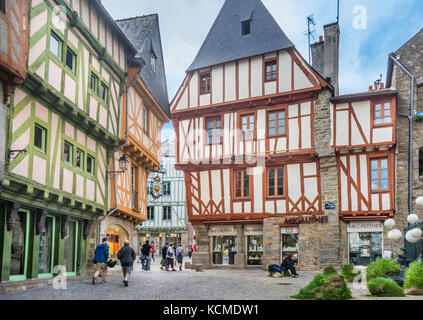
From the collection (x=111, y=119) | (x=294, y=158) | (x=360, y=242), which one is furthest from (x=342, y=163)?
(x=111, y=119)

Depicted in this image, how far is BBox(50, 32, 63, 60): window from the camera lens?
1180 cm

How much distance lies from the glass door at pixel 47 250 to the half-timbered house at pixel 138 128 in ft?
8.38

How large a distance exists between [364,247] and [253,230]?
182 inches

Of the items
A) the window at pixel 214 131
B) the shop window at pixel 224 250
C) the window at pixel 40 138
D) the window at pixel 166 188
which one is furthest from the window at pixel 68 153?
the window at pixel 166 188

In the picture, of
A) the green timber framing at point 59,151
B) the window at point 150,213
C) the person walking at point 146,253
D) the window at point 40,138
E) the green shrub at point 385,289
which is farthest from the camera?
the window at point 150,213

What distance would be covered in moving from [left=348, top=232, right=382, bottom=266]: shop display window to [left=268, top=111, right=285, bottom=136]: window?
5.09 metres

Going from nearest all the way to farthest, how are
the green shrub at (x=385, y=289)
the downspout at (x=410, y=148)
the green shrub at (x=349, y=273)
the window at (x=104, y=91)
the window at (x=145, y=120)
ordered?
1. the green shrub at (x=385, y=289)
2. the green shrub at (x=349, y=273)
3. the window at (x=104, y=91)
4. the downspout at (x=410, y=148)
5. the window at (x=145, y=120)

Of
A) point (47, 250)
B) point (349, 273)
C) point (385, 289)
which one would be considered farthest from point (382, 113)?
point (47, 250)

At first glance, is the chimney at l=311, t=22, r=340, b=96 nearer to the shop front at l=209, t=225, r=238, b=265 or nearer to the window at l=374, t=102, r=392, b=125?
the window at l=374, t=102, r=392, b=125

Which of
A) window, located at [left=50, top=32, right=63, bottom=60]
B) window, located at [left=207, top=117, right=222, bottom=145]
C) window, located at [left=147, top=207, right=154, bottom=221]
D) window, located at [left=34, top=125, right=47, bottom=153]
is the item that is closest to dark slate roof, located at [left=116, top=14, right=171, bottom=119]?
window, located at [left=207, top=117, right=222, bottom=145]

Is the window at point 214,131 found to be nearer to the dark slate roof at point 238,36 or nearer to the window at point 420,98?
the dark slate roof at point 238,36

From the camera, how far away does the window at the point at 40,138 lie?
11270 millimetres

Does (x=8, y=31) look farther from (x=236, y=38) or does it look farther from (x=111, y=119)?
(x=236, y=38)

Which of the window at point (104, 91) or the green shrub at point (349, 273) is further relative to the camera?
the window at point (104, 91)
